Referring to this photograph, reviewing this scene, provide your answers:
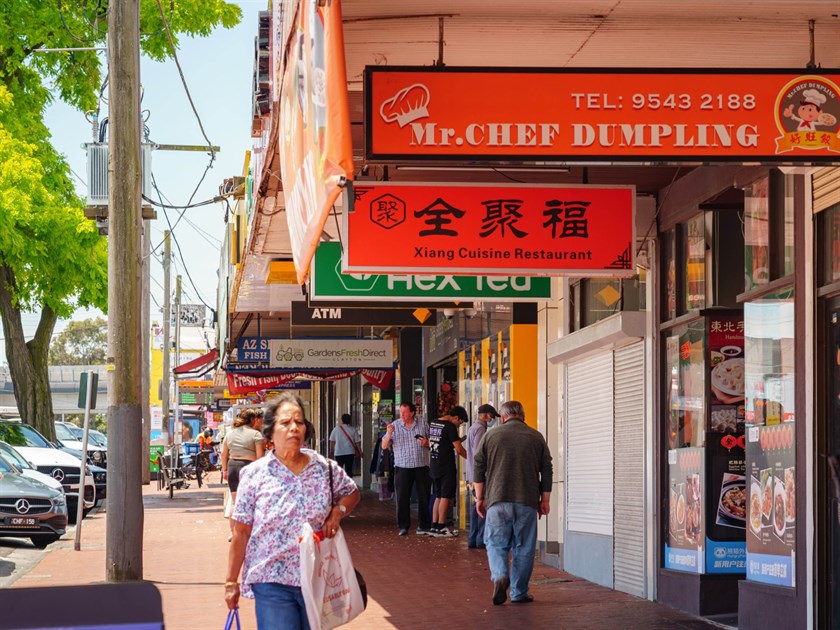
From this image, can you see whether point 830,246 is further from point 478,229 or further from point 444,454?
point 444,454

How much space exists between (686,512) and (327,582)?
5409mm

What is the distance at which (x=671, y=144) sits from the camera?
20.5 ft

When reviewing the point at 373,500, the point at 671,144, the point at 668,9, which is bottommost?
the point at 373,500

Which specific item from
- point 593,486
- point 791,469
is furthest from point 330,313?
point 791,469

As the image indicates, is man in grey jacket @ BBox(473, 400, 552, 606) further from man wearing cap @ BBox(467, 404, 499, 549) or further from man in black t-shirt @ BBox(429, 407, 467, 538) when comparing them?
man in black t-shirt @ BBox(429, 407, 467, 538)

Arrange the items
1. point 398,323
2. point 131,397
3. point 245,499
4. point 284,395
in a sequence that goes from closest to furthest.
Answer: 1. point 245,499
2. point 284,395
3. point 131,397
4. point 398,323

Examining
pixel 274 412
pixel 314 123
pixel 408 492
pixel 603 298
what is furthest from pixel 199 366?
pixel 314 123

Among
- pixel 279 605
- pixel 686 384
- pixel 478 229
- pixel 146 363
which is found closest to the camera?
pixel 279 605

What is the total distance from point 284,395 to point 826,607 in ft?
12.2

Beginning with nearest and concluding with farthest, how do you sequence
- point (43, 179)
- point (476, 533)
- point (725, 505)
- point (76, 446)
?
point (725, 505), point (476, 533), point (43, 179), point (76, 446)

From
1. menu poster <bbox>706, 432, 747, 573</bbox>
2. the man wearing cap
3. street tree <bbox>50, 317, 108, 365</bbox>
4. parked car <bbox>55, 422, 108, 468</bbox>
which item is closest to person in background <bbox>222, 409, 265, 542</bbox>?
Result: the man wearing cap

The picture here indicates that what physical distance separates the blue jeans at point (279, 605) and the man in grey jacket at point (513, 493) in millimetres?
5440

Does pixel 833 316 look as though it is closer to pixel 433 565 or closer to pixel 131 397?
pixel 131 397

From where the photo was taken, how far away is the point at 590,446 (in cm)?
1355
